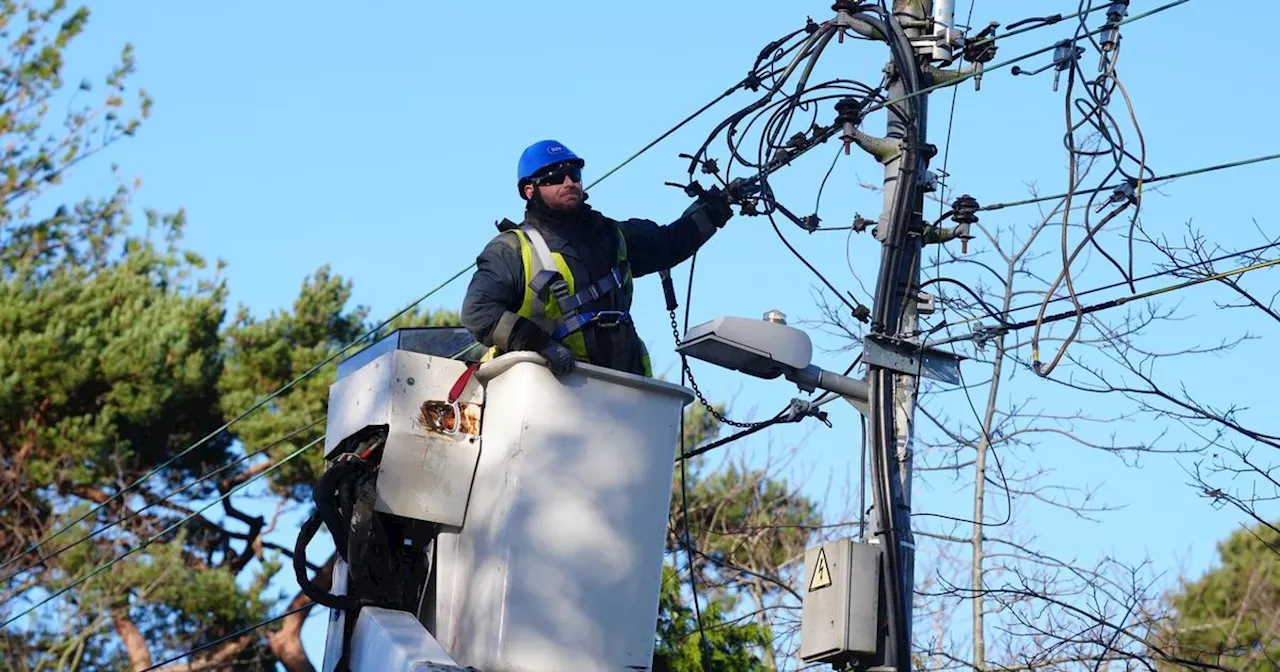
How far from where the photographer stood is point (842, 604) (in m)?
6.96

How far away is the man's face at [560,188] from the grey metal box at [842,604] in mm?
1788

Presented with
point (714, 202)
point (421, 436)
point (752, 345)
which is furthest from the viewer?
point (714, 202)

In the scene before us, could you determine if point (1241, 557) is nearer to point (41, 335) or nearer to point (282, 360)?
point (282, 360)

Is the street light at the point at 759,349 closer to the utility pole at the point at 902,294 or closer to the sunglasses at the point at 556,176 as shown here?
the utility pole at the point at 902,294

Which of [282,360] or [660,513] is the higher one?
[282,360]

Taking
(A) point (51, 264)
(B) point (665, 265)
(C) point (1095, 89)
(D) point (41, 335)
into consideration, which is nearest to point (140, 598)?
(D) point (41, 335)

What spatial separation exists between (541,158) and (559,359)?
1.16 m

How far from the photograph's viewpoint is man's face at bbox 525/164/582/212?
307 inches

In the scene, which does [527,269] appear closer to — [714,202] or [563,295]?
[563,295]

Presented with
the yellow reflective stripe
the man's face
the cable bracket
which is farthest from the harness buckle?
the cable bracket

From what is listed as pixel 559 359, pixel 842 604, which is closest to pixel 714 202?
pixel 559 359

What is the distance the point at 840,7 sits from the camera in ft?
28.1

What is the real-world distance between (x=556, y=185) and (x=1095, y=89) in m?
2.25

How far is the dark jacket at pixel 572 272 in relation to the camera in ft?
24.1
